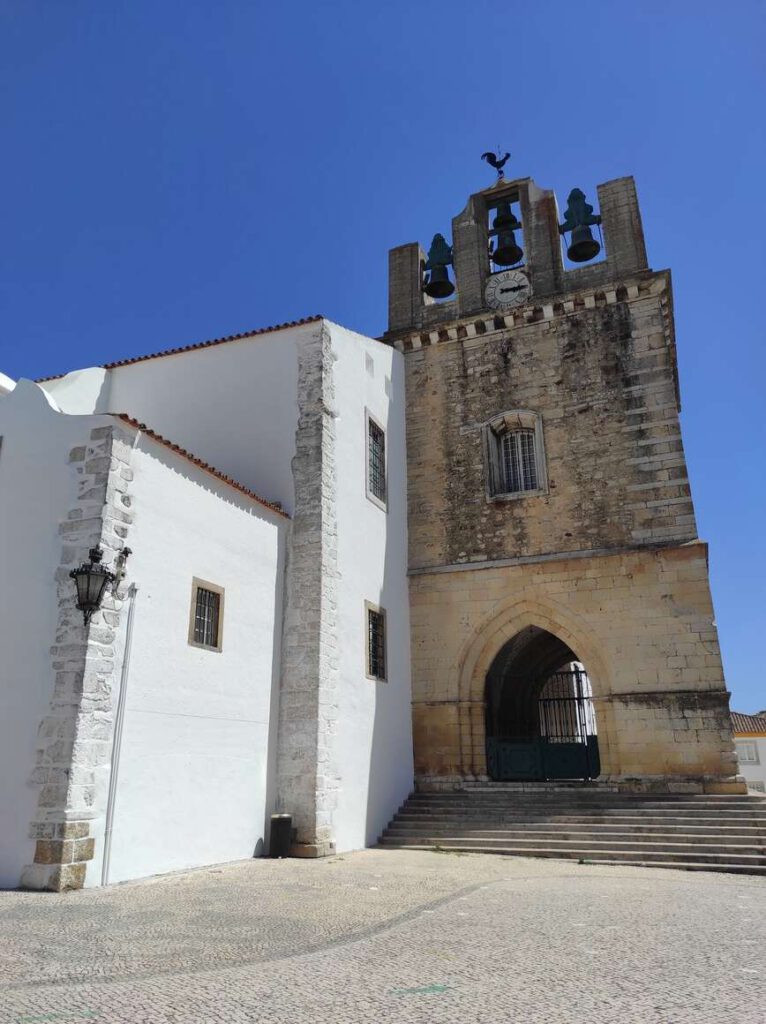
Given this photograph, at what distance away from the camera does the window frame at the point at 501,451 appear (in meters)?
14.2

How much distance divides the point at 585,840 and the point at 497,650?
3678 mm

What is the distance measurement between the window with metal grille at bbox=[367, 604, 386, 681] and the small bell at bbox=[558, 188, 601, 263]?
8228 millimetres

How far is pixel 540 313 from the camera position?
15.1m

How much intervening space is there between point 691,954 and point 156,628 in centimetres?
577

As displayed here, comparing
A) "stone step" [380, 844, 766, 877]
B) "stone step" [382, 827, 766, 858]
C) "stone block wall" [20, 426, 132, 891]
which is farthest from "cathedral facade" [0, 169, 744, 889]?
"stone step" [380, 844, 766, 877]

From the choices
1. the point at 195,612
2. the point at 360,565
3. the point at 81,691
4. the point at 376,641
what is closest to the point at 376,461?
the point at 360,565

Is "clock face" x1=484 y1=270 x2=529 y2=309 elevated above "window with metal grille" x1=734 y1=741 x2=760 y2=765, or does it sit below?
above

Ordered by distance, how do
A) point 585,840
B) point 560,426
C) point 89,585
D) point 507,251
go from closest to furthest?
point 89,585
point 585,840
point 560,426
point 507,251

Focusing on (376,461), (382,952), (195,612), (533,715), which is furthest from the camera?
(533,715)

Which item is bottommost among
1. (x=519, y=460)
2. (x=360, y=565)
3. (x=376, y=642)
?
(x=376, y=642)

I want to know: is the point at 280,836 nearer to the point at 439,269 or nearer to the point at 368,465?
the point at 368,465

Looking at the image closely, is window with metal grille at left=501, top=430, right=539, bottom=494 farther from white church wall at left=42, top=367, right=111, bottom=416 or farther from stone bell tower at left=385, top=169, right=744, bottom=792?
white church wall at left=42, top=367, right=111, bottom=416

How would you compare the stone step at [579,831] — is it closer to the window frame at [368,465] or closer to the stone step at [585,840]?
the stone step at [585,840]

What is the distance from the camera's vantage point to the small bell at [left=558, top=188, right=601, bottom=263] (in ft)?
50.1
